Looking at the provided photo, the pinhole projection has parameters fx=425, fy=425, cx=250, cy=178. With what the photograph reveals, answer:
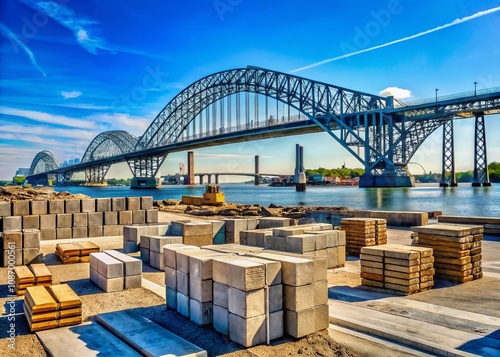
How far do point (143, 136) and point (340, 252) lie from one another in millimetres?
124387

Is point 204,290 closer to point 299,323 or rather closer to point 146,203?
point 299,323

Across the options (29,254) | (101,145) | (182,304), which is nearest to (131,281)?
(182,304)

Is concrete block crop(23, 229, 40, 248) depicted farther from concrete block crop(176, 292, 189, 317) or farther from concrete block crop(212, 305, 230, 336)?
concrete block crop(212, 305, 230, 336)

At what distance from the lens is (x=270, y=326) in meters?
6.21

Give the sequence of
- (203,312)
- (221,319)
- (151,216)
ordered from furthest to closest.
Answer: (151,216) < (203,312) < (221,319)

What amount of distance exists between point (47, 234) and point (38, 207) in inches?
41.9

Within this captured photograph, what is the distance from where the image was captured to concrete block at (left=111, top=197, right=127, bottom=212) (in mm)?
17828

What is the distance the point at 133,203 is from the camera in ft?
61.0

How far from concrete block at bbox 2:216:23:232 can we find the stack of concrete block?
3080 mm

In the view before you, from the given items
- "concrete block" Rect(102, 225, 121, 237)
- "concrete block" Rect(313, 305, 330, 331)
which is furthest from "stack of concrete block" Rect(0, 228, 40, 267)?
"concrete block" Rect(313, 305, 330, 331)

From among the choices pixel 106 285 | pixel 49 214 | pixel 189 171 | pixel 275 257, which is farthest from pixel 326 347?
pixel 189 171

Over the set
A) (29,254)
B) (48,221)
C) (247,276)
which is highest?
(247,276)

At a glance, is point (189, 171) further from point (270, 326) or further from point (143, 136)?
point (270, 326)

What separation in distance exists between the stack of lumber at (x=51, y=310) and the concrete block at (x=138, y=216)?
11453 mm
